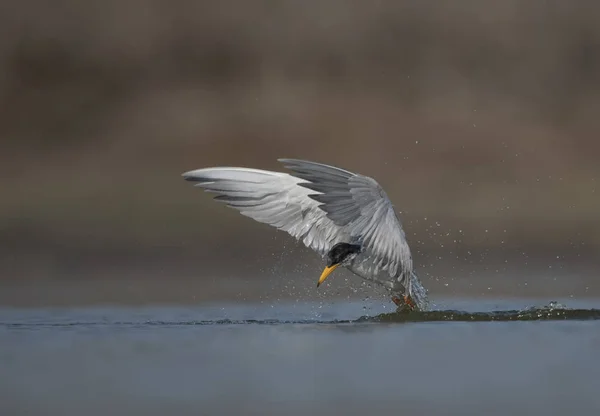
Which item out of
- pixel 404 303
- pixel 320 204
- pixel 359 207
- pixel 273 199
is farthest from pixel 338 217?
pixel 404 303

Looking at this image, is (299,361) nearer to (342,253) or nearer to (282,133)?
(342,253)

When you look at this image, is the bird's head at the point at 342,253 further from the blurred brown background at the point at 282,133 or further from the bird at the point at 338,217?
the blurred brown background at the point at 282,133

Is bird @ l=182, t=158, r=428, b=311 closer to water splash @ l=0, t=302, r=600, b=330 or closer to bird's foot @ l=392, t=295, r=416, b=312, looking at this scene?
bird's foot @ l=392, t=295, r=416, b=312

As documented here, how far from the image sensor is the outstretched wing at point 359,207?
1102 cm

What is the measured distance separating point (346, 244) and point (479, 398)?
10.9 ft

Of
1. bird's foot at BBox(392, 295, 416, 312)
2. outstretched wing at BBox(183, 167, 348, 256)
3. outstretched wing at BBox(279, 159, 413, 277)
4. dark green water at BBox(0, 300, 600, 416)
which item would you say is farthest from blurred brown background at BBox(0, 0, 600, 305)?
outstretched wing at BBox(279, 159, 413, 277)

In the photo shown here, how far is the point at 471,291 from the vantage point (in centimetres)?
1405

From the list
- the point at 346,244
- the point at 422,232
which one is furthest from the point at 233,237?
the point at 346,244

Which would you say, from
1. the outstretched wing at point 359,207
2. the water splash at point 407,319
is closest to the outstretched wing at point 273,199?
the outstretched wing at point 359,207

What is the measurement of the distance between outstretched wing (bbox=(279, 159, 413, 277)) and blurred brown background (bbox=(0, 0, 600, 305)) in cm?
217

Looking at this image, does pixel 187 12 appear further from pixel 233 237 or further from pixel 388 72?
pixel 233 237

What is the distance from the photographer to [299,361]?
392 inches

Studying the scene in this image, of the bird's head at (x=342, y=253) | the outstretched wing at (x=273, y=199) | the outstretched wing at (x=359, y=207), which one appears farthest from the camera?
the outstretched wing at (x=273, y=199)

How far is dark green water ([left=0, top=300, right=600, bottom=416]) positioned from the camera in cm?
865
